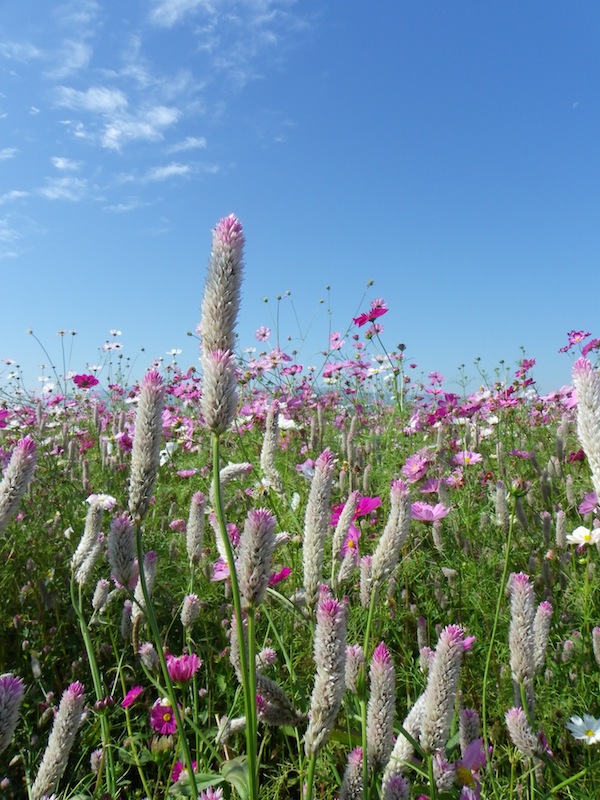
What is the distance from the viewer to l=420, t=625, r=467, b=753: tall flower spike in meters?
0.91

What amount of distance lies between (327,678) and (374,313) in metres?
3.51

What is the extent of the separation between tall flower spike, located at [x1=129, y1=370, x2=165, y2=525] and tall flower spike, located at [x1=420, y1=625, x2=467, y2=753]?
1.75 feet

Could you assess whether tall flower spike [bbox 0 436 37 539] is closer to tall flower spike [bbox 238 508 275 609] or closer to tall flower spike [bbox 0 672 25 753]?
tall flower spike [bbox 0 672 25 753]

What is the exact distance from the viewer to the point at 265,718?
1.01 m

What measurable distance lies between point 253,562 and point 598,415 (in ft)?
1.94

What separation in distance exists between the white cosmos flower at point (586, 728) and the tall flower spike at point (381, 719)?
0.90 m

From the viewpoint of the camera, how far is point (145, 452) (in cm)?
91

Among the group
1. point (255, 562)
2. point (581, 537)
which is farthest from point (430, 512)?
point (255, 562)

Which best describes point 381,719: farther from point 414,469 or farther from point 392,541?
point 414,469

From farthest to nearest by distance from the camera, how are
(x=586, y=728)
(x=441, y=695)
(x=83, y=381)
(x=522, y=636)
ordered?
1. (x=83, y=381)
2. (x=586, y=728)
3. (x=522, y=636)
4. (x=441, y=695)

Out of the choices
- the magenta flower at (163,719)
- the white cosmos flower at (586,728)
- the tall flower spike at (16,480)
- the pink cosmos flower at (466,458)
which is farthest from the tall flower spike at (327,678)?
the pink cosmos flower at (466,458)

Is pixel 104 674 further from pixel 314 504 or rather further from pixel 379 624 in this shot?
pixel 314 504

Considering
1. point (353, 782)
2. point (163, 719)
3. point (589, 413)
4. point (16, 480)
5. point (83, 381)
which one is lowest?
point (163, 719)

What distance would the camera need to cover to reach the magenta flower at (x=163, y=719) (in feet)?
5.32
